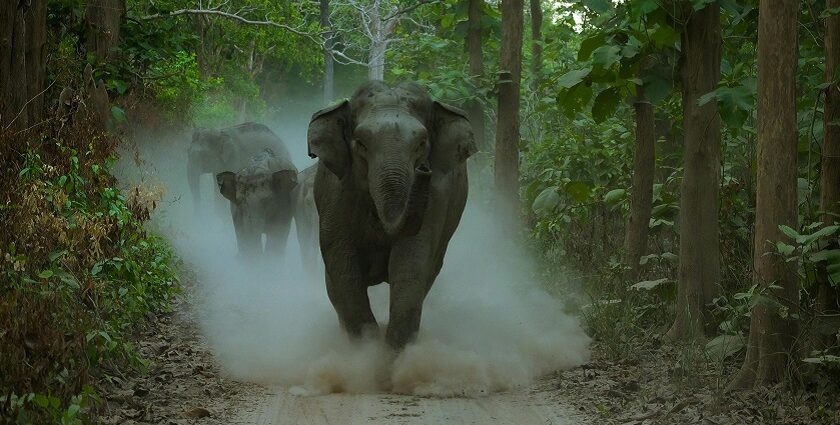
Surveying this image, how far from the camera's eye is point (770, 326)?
794 cm

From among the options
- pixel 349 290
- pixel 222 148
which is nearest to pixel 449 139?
pixel 349 290

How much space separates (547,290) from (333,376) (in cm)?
548

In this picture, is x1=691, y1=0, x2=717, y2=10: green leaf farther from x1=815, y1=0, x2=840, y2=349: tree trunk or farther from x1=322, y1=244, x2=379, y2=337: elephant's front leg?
x1=322, y1=244, x2=379, y2=337: elephant's front leg

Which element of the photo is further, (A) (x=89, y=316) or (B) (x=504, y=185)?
(B) (x=504, y=185)

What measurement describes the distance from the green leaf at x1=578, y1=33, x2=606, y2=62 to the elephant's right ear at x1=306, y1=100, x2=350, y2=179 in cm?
197

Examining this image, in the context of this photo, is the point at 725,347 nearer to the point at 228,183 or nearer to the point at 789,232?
the point at 789,232

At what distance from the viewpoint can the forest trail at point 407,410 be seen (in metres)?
7.99

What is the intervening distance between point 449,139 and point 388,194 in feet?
4.20

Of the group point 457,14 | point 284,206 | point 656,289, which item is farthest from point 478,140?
point 656,289

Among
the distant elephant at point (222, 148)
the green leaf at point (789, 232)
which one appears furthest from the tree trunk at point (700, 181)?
the distant elephant at point (222, 148)

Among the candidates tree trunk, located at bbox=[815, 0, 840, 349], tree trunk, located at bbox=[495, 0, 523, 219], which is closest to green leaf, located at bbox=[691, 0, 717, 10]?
tree trunk, located at bbox=[815, 0, 840, 349]

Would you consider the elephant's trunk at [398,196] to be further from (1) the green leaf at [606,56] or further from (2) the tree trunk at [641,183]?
(2) the tree trunk at [641,183]

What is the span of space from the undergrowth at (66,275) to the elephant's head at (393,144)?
6.44ft

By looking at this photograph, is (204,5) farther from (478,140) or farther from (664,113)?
(664,113)
